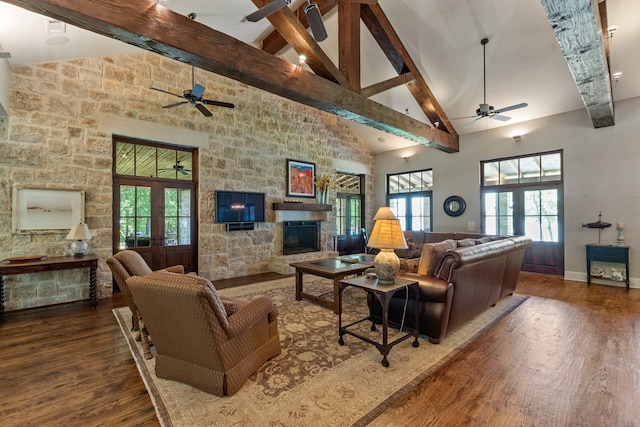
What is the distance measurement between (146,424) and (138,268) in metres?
1.53

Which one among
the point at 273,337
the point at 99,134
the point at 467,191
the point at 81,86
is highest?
the point at 81,86

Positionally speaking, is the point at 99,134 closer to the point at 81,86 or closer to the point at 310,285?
the point at 81,86

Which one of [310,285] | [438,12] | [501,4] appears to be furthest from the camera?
[310,285]

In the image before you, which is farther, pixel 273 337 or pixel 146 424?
pixel 273 337

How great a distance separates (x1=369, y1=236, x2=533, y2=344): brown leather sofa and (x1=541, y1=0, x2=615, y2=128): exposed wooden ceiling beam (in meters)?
2.25

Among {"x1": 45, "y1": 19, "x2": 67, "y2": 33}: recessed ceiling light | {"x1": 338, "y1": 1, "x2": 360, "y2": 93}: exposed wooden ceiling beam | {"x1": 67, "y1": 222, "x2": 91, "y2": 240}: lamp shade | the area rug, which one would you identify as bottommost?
the area rug

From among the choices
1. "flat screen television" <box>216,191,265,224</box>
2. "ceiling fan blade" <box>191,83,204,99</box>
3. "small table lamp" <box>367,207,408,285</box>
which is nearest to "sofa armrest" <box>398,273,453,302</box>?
"small table lamp" <box>367,207,408,285</box>

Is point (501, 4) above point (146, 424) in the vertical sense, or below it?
above

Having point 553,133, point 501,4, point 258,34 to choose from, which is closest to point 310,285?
point 258,34

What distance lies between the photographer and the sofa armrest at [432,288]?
9.23 feet

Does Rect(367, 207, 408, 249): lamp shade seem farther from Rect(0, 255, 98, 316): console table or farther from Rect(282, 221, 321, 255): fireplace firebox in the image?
Rect(282, 221, 321, 255): fireplace firebox

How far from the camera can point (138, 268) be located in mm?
2922

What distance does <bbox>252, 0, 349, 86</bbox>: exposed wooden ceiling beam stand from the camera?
3.71m

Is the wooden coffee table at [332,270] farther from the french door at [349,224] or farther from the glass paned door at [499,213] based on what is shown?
the glass paned door at [499,213]
